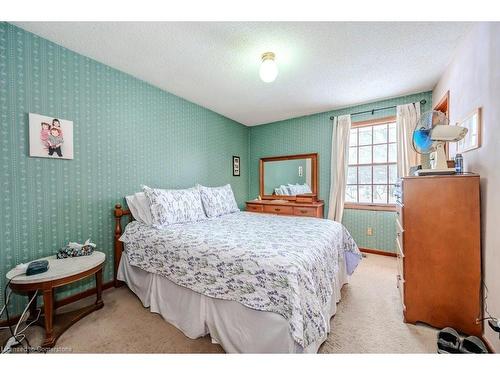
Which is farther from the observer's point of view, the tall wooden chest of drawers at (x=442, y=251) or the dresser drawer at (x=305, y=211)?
the dresser drawer at (x=305, y=211)

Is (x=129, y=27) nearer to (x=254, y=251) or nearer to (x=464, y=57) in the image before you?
(x=254, y=251)

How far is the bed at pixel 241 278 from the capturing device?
1.21 m

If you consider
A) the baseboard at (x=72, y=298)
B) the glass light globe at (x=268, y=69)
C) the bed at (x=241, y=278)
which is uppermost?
the glass light globe at (x=268, y=69)

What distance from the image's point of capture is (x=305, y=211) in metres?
3.52

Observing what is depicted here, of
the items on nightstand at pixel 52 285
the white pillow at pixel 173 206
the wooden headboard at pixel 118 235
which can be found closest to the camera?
the items on nightstand at pixel 52 285

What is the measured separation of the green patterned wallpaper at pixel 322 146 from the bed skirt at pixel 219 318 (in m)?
1.80

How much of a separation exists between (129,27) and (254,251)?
2039 millimetres

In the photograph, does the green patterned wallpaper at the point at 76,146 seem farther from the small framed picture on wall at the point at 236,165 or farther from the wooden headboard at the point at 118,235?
the small framed picture on wall at the point at 236,165

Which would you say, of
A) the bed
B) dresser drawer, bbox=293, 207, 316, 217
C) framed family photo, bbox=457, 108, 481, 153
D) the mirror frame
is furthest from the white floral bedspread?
the mirror frame

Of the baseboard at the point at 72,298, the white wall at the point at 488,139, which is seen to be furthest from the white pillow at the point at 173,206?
the white wall at the point at 488,139

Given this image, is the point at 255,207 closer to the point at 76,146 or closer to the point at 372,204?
the point at 372,204

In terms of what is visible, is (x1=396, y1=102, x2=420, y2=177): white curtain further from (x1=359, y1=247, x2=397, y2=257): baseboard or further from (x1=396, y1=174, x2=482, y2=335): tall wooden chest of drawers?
(x1=396, y1=174, x2=482, y2=335): tall wooden chest of drawers

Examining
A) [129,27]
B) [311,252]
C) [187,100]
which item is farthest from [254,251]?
[187,100]
